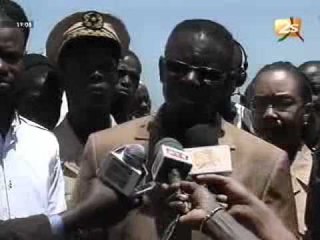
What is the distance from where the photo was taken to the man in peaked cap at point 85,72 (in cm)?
465

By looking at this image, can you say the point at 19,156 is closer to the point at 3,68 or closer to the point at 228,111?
the point at 3,68

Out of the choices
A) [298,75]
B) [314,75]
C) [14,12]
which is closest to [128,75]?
[314,75]

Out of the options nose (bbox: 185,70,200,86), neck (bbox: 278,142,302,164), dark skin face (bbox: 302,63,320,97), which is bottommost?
dark skin face (bbox: 302,63,320,97)

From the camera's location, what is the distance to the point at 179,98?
376 cm

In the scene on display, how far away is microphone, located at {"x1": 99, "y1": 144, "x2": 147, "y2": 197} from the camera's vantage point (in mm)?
2959

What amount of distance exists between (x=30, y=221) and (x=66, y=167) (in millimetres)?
1351

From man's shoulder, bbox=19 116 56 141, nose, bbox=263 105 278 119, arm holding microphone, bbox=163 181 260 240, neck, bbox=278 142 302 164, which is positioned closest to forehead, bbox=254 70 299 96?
nose, bbox=263 105 278 119

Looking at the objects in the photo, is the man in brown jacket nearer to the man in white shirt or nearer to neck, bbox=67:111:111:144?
the man in white shirt

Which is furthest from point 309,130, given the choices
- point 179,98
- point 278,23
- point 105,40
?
point 278,23

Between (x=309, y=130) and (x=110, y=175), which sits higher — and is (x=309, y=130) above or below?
below

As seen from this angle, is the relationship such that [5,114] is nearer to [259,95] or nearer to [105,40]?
[105,40]

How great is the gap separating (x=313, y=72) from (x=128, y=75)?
48.1 inches

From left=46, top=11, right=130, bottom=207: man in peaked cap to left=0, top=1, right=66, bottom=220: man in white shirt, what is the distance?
474 millimetres

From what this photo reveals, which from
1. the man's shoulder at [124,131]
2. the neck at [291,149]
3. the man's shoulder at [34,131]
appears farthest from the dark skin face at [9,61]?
the neck at [291,149]
